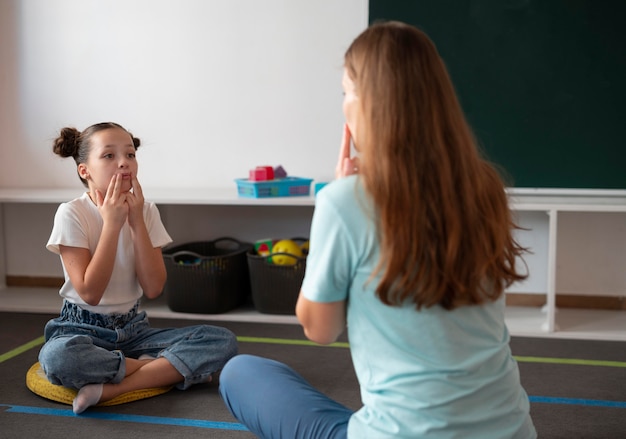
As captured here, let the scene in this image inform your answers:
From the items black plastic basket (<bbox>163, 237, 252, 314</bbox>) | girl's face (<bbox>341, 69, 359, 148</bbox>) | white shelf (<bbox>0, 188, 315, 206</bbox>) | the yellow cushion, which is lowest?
the yellow cushion

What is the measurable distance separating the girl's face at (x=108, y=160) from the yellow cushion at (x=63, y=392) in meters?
0.61

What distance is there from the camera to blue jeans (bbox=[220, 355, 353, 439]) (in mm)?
1395

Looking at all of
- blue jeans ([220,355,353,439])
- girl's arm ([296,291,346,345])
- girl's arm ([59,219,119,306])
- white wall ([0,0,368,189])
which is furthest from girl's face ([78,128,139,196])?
white wall ([0,0,368,189])

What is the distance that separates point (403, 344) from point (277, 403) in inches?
15.9

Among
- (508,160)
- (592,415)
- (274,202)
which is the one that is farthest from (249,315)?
(592,415)

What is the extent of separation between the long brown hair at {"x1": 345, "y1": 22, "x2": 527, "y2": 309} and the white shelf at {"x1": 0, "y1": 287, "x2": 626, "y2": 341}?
1.96 meters

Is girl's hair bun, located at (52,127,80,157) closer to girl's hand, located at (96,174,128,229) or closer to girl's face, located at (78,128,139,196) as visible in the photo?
girl's face, located at (78,128,139,196)

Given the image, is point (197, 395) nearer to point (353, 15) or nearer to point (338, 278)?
point (338, 278)

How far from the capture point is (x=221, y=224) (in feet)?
11.9

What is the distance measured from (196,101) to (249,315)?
1.09 meters

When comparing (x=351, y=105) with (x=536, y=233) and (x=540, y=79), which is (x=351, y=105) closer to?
(x=540, y=79)

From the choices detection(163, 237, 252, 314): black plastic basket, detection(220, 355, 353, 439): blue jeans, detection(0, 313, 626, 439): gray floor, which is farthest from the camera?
detection(163, 237, 252, 314): black plastic basket

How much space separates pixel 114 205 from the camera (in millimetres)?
2139

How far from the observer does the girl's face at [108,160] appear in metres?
2.19
